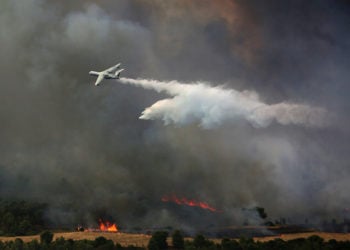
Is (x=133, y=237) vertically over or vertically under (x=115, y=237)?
under

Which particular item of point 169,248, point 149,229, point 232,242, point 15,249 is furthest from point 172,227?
point 15,249

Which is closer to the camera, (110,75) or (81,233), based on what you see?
(110,75)

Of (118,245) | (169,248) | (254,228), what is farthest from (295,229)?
(118,245)

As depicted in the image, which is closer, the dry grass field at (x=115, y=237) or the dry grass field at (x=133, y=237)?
the dry grass field at (x=115, y=237)

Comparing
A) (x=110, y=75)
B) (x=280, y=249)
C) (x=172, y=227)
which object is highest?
(x=110, y=75)

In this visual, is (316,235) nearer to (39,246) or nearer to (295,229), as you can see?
(295,229)

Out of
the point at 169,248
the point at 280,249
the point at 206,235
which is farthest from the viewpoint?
the point at 206,235

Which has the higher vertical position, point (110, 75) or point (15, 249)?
point (110, 75)

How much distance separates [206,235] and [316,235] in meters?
36.8

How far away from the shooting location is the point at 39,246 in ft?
566

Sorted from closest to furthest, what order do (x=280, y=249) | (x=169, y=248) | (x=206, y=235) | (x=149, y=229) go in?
1. (x=280, y=249)
2. (x=169, y=248)
3. (x=206, y=235)
4. (x=149, y=229)

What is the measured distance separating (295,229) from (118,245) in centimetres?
6774

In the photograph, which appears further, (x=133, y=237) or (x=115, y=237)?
(x=133, y=237)

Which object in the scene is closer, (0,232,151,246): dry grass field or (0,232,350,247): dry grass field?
(0,232,151,246): dry grass field
